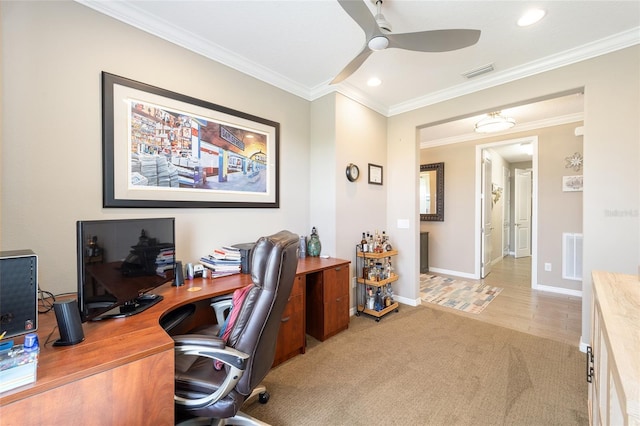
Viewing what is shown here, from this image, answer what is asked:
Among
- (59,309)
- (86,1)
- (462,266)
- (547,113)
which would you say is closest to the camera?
(59,309)

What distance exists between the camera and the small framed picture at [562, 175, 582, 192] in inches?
152

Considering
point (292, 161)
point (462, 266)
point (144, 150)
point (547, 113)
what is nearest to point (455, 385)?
point (292, 161)

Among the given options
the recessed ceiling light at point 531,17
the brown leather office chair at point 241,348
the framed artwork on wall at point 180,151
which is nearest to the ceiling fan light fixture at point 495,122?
the recessed ceiling light at point 531,17

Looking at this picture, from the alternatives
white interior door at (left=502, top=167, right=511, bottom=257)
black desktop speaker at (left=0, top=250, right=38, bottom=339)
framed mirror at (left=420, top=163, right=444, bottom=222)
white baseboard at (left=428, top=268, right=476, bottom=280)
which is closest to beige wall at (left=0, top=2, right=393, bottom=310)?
black desktop speaker at (left=0, top=250, right=38, bottom=339)

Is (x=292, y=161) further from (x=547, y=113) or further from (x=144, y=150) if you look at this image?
(x=547, y=113)

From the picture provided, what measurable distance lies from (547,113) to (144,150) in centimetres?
507

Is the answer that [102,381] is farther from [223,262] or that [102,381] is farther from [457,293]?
[457,293]

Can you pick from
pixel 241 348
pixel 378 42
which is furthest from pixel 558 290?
pixel 241 348

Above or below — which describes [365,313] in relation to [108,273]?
below

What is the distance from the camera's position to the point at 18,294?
1.00 m

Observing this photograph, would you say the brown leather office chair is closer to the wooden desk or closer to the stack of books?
the wooden desk

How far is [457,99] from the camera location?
312 centimetres

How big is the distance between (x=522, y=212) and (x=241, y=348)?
796 cm

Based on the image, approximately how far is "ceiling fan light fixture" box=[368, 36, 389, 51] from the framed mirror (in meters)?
3.99
